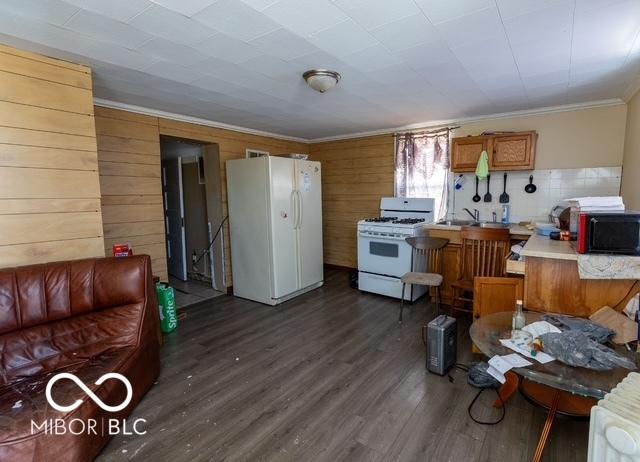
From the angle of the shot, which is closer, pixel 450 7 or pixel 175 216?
pixel 450 7

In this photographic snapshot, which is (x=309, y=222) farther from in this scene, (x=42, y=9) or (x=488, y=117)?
(x=42, y=9)

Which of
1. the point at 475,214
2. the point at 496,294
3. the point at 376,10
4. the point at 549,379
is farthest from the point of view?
the point at 475,214

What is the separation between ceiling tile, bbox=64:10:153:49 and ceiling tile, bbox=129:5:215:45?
0.08 metres

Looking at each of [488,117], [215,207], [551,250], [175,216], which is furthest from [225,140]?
[551,250]

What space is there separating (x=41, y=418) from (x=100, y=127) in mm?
2659

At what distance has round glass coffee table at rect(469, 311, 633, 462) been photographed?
4.08 feet

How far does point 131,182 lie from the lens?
3400 mm

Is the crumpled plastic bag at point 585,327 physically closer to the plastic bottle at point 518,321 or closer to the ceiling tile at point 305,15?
the plastic bottle at point 518,321

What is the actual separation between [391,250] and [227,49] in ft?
8.93

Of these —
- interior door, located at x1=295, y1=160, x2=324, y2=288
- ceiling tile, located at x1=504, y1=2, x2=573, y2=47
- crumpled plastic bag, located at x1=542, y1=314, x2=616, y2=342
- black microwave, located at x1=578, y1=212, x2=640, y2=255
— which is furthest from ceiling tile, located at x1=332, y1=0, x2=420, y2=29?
interior door, located at x1=295, y1=160, x2=324, y2=288

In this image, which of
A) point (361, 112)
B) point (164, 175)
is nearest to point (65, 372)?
point (361, 112)

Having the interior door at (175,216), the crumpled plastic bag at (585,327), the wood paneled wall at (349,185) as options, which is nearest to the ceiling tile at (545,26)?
the crumpled plastic bag at (585,327)

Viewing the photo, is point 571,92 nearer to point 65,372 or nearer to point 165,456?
point 165,456

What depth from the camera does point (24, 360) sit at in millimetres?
1827
